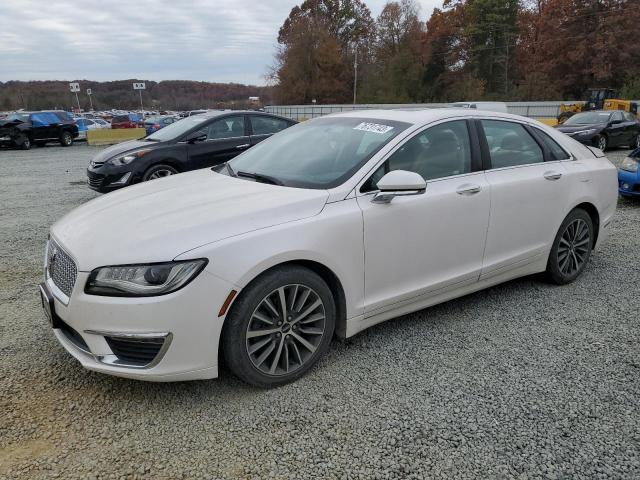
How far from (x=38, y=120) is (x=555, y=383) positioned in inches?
949

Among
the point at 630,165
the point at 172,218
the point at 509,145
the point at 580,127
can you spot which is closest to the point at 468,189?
the point at 509,145

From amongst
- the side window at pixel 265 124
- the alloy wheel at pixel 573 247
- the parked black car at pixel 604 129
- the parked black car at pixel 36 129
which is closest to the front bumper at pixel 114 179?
the side window at pixel 265 124

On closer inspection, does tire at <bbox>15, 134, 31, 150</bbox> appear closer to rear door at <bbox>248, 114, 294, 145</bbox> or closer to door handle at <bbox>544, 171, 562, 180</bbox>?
rear door at <bbox>248, 114, 294, 145</bbox>

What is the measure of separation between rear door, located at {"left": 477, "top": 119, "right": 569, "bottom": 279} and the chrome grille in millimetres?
2731

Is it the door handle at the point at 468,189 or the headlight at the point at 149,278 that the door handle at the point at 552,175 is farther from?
the headlight at the point at 149,278

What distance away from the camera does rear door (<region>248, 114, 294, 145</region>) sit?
882 cm

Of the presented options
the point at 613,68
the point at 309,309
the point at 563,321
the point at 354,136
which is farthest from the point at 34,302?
the point at 613,68

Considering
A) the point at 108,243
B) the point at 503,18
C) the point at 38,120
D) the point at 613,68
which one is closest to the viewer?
the point at 108,243

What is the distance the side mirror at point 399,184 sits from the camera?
2.92m

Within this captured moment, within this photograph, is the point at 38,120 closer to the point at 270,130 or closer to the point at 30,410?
the point at 270,130

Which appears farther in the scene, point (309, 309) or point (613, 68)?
point (613, 68)

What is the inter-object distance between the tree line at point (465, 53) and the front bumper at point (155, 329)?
135ft

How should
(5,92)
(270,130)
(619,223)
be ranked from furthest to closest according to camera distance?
(5,92) → (270,130) → (619,223)

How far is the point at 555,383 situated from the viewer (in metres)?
2.90
